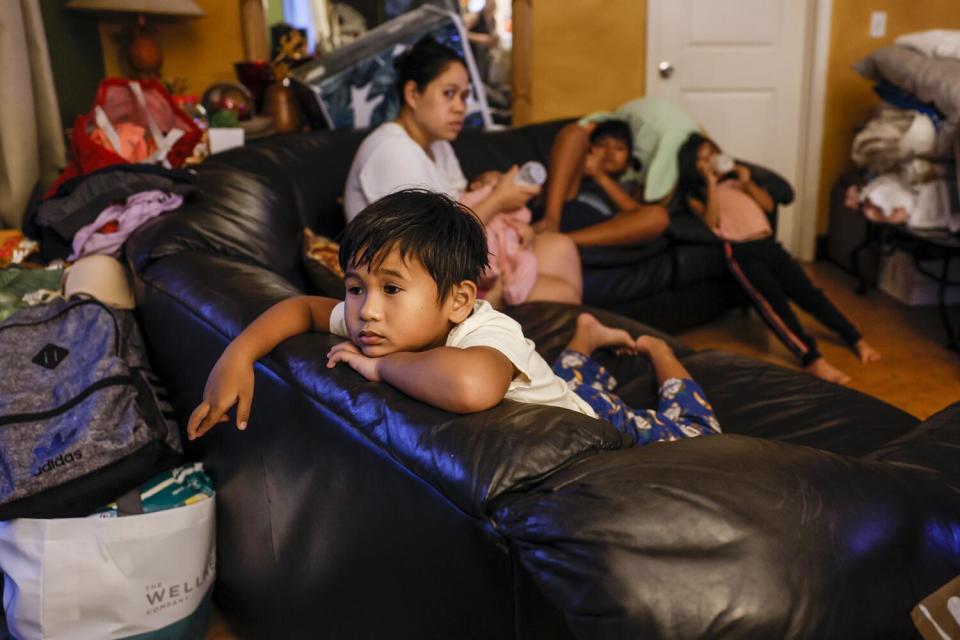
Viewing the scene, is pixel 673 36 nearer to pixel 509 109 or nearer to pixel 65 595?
pixel 509 109

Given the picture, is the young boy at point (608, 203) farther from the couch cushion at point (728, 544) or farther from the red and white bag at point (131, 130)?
the couch cushion at point (728, 544)

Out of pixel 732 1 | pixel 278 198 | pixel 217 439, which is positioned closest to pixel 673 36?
pixel 732 1

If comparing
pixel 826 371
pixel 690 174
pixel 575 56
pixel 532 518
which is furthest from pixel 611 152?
pixel 532 518

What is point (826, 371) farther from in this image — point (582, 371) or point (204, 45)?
point (204, 45)

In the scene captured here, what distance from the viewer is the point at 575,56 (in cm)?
452

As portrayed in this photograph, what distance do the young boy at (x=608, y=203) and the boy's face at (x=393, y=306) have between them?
210 centimetres

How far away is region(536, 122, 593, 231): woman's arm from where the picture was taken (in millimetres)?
3467

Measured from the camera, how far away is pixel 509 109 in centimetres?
447

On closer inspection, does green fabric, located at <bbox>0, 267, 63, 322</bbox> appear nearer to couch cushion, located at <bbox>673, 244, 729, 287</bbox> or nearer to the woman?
the woman

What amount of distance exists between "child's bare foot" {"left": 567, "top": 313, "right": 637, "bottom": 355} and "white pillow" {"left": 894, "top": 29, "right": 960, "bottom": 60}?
97.6 inches

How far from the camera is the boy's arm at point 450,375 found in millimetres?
1039

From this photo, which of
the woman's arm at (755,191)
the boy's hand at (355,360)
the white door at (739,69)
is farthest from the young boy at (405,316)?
the white door at (739,69)

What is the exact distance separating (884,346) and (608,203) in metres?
1.24

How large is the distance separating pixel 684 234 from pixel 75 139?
2.21m
